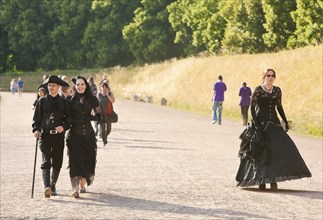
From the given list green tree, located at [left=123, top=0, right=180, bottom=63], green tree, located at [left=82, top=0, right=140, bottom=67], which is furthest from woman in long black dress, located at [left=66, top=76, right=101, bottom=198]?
green tree, located at [left=82, top=0, right=140, bottom=67]

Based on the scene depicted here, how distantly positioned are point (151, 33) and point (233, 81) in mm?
35609

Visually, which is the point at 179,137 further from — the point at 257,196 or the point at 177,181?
the point at 257,196

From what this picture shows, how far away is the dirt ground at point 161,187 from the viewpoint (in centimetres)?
1092

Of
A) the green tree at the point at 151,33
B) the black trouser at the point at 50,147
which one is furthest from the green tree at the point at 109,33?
the black trouser at the point at 50,147

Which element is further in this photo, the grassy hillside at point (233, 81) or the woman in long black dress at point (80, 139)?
the grassy hillside at point (233, 81)

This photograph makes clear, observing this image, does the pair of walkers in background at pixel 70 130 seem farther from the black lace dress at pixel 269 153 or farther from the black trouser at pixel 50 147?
the black lace dress at pixel 269 153

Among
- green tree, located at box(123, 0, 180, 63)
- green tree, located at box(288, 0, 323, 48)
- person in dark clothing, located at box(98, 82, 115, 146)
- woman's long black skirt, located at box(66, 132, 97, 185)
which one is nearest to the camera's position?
woman's long black skirt, located at box(66, 132, 97, 185)

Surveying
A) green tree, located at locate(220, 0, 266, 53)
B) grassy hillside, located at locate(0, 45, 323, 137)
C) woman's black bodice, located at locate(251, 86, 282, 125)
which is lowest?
grassy hillside, located at locate(0, 45, 323, 137)

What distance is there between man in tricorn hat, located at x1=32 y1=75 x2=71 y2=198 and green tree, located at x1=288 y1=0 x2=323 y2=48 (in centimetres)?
3376

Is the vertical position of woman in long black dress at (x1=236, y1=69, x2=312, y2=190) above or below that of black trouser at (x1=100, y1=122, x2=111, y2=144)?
above

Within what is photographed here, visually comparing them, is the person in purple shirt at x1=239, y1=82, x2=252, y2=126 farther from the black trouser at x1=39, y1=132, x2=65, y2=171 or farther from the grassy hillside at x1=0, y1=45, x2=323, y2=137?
the black trouser at x1=39, y1=132, x2=65, y2=171

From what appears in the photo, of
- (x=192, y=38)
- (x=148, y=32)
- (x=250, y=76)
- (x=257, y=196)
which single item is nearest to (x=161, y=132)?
(x=257, y=196)

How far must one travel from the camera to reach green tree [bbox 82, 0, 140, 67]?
87625 millimetres

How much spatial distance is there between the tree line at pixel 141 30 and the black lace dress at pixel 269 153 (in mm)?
32078
